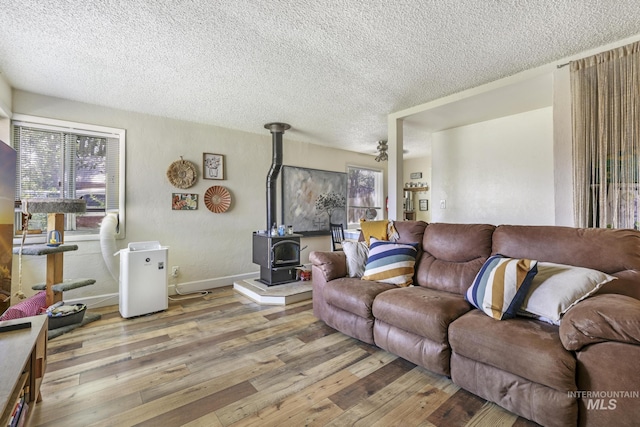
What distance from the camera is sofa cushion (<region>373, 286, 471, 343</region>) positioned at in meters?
1.78

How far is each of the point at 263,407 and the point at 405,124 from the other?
369cm

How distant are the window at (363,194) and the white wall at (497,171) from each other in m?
1.83

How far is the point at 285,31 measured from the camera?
200 centimetres

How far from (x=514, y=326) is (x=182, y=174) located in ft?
12.6

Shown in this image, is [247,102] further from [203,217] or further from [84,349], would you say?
[84,349]

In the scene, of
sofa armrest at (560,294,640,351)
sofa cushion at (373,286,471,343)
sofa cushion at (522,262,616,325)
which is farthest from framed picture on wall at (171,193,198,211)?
sofa armrest at (560,294,640,351)

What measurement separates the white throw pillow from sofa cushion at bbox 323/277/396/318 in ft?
0.38

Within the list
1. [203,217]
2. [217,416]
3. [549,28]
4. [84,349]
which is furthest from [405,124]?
[84,349]

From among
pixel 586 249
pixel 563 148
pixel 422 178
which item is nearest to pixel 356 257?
pixel 586 249

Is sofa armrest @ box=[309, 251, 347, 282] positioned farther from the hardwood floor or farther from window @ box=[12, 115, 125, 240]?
window @ box=[12, 115, 125, 240]

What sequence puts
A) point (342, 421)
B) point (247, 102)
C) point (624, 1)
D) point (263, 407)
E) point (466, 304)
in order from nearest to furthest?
point (342, 421) < point (263, 407) < point (624, 1) < point (466, 304) < point (247, 102)

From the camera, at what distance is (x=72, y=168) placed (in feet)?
10.6

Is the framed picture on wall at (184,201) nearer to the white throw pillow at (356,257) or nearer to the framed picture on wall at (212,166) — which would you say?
the framed picture on wall at (212,166)

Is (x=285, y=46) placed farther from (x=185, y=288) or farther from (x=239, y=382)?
(x=185, y=288)
